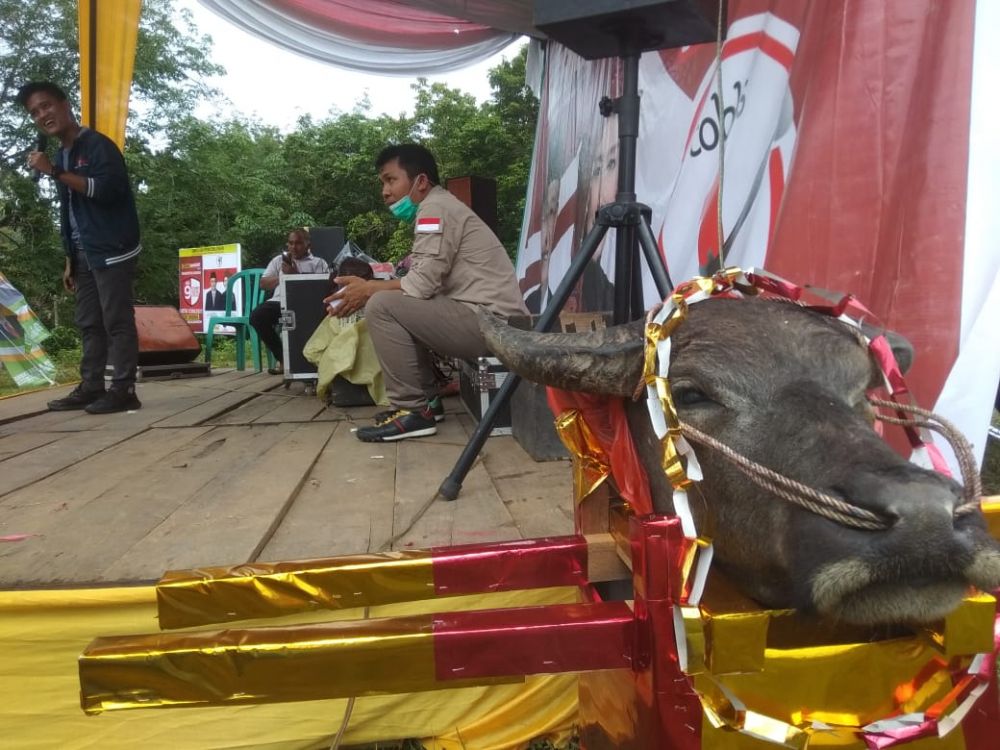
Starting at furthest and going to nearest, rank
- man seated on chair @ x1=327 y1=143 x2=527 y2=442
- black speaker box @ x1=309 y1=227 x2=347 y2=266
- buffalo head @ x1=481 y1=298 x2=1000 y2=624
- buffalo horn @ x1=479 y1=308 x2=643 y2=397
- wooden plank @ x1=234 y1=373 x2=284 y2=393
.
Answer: black speaker box @ x1=309 y1=227 x2=347 y2=266
wooden plank @ x1=234 y1=373 x2=284 y2=393
man seated on chair @ x1=327 y1=143 x2=527 y2=442
buffalo horn @ x1=479 y1=308 x2=643 y2=397
buffalo head @ x1=481 y1=298 x2=1000 y2=624

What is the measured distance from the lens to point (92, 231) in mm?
4422

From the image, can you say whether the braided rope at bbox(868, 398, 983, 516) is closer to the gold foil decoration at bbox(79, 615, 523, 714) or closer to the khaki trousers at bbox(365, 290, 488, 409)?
the gold foil decoration at bbox(79, 615, 523, 714)

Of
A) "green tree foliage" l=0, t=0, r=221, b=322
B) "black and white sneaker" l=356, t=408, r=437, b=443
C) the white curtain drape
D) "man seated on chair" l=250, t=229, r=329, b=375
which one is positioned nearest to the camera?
"black and white sneaker" l=356, t=408, r=437, b=443

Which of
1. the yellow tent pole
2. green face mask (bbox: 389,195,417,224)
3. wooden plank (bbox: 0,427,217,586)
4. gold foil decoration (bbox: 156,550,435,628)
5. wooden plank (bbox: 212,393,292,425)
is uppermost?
the yellow tent pole

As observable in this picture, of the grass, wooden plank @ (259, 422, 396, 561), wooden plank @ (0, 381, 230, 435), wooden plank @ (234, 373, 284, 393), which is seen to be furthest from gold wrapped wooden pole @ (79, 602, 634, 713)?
wooden plank @ (234, 373, 284, 393)

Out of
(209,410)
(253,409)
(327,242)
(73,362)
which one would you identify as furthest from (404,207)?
(73,362)

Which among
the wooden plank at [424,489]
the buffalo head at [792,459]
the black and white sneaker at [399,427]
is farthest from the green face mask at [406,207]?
the buffalo head at [792,459]

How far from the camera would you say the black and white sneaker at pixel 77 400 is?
468 centimetres

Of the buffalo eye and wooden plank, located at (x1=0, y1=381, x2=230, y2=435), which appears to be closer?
the buffalo eye

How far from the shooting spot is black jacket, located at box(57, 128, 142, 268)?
14.4 feet

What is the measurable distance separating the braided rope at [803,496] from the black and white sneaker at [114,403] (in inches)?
177

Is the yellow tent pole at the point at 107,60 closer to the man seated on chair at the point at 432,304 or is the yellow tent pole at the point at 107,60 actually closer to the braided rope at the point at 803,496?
the man seated on chair at the point at 432,304

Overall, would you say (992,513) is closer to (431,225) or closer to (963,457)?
(963,457)

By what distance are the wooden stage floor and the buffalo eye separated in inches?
35.2
